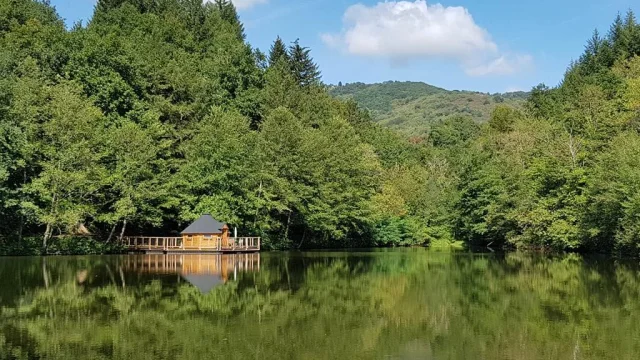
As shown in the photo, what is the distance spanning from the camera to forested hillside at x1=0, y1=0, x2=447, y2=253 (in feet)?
130

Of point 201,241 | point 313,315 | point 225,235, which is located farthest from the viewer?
point 225,235

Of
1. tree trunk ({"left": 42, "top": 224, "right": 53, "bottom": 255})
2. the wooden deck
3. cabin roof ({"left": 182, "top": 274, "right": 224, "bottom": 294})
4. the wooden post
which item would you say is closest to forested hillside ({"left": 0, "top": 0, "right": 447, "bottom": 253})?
tree trunk ({"left": 42, "top": 224, "right": 53, "bottom": 255})

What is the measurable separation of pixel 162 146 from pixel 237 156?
6.02 meters

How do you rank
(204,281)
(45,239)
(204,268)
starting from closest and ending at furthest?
(204,281)
(204,268)
(45,239)

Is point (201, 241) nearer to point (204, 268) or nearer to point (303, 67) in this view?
point (204, 268)

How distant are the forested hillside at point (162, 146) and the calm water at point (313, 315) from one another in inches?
537

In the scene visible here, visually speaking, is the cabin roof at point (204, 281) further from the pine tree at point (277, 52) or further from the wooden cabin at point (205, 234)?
the pine tree at point (277, 52)

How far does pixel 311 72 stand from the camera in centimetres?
7694

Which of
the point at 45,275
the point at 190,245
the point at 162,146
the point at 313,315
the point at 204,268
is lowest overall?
the point at 313,315

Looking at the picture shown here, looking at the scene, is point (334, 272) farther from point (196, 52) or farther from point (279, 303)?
point (196, 52)

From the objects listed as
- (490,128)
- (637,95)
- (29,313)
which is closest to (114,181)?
(29,313)

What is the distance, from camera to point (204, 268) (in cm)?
3072

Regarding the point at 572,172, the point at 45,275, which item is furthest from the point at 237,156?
the point at 572,172

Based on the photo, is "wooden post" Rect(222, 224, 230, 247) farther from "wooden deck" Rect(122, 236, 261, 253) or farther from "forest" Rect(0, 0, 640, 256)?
"forest" Rect(0, 0, 640, 256)
